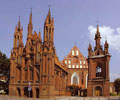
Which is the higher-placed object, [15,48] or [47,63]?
[15,48]

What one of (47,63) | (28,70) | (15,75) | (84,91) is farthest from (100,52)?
(15,75)

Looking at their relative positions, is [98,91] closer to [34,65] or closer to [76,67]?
[34,65]

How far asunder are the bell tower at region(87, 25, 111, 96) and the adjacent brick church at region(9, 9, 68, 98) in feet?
39.9

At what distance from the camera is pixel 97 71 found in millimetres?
55844

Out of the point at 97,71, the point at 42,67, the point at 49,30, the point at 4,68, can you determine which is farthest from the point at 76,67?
the point at 42,67

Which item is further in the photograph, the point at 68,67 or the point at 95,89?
the point at 68,67

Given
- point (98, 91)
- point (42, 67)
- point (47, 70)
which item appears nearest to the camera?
point (47, 70)

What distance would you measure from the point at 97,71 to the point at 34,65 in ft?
65.8

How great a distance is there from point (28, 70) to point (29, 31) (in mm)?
11104

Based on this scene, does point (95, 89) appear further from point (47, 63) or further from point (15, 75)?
point (15, 75)

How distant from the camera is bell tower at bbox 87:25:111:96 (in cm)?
5188

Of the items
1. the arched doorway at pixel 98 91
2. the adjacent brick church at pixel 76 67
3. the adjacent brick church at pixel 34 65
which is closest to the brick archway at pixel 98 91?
the arched doorway at pixel 98 91

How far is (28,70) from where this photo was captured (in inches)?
1893

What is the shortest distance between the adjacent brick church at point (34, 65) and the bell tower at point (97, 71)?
12.2 meters
